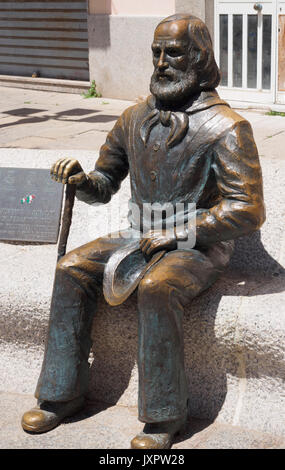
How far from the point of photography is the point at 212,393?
11.5ft

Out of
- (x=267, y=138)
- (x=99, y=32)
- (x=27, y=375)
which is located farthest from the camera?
(x=99, y=32)

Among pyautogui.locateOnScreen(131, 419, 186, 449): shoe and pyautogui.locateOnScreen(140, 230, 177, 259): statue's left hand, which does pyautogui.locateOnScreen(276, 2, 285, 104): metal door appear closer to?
pyautogui.locateOnScreen(140, 230, 177, 259): statue's left hand

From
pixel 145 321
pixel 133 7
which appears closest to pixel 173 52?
pixel 145 321

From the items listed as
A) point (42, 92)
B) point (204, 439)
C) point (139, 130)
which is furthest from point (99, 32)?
point (204, 439)

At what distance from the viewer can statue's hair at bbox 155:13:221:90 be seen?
10.9ft

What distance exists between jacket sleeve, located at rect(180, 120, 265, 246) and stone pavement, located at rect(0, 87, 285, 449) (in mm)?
357

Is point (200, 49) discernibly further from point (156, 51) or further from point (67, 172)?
point (67, 172)

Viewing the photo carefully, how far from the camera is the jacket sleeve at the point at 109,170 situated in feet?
12.0

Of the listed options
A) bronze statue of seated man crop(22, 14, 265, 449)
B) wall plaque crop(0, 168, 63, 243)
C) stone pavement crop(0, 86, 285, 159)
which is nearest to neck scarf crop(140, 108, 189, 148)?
bronze statue of seated man crop(22, 14, 265, 449)

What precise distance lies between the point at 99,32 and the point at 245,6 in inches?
85.9

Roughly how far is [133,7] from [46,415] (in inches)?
258

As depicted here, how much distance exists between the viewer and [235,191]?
3271 millimetres

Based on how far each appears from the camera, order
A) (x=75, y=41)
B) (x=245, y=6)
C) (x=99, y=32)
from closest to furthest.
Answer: (x=245, y=6)
(x=99, y=32)
(x=75, y=41)

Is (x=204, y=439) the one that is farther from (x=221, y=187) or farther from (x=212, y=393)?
(x=221, y=187)
